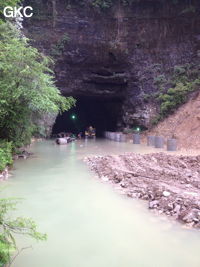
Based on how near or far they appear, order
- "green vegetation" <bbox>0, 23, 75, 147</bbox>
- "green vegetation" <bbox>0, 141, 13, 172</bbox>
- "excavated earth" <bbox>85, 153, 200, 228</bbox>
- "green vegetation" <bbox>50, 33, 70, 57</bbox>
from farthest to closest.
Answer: "green vegetation" <bbox>50, 33, 70, 57</bbox>
"green vegetation" <bbox>0, 23, 75, 147</bbox>
"green vegetation" <bbox>0, 141, 13, 172</bbox>
"excavated earth" <bbox>85, 153, 200, 228</bbox>

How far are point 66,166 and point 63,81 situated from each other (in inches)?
670

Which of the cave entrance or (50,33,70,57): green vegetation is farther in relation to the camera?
the cave entrance

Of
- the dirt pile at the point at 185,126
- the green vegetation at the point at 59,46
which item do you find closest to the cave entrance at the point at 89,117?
the green vegetation at the point at 59,46

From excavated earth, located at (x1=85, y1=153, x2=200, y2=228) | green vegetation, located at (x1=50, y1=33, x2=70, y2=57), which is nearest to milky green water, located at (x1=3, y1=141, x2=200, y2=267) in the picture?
excavated earth, located at (x1=85, y1=153, x2=200, y2=228)

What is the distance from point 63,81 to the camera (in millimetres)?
28062

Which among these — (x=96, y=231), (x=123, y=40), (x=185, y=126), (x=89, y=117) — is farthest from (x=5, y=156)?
(x=89, y=117)

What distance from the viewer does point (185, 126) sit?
2069 centimetres

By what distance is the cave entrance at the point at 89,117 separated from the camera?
35594 millimetres

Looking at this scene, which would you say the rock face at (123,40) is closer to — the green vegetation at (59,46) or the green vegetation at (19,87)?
the green vegetation at (59,46)

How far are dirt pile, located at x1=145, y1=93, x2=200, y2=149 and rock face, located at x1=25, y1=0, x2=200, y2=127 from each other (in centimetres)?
290

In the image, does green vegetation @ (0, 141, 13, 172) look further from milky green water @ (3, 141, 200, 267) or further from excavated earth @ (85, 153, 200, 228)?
excavated earth @ (85, 153, 200, 228)

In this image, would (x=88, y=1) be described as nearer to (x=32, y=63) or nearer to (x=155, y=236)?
(x=32, y=63)

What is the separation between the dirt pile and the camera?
18.6m

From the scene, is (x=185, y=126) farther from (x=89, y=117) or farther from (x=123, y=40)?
(x=89, y=117)
